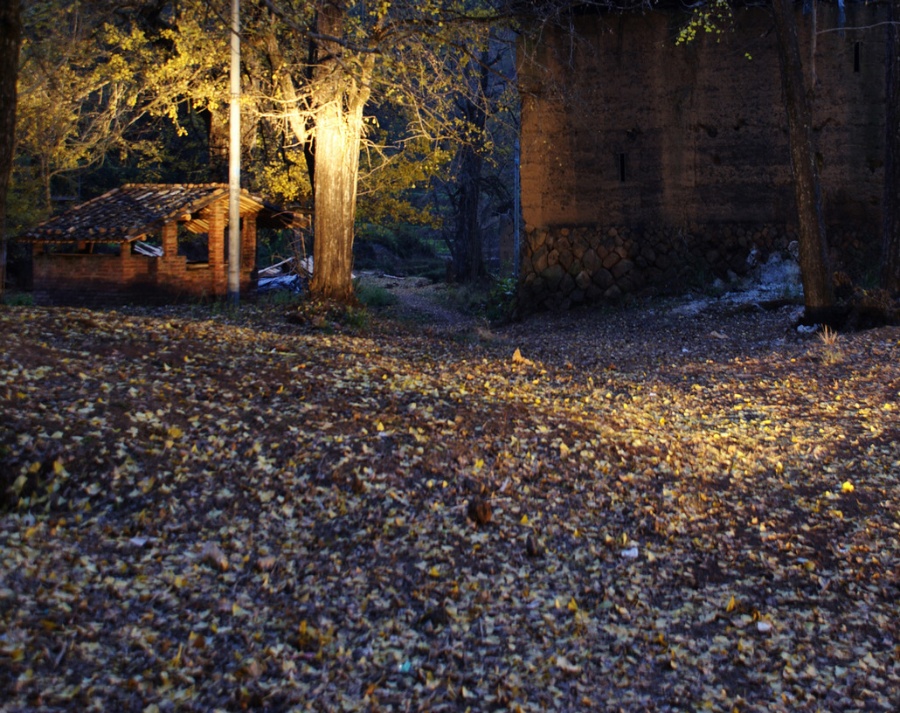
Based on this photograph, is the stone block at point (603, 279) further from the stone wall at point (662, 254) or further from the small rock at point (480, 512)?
the small rock at point (480, 512)

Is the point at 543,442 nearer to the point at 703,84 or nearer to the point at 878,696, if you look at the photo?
the point at 878,696

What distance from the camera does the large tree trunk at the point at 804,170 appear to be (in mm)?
12133

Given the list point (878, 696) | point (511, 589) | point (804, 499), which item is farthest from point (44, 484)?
point (804, 499)

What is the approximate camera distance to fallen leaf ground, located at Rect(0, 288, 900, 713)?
380 cm

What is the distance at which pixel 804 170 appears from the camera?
12.2 m

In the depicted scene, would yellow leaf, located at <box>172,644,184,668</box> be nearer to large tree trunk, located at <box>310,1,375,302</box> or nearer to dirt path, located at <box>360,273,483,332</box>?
large tree trunk, located at <box>310,1,375,302</box>

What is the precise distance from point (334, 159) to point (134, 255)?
828 cm

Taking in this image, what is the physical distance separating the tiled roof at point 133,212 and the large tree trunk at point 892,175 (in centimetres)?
1263

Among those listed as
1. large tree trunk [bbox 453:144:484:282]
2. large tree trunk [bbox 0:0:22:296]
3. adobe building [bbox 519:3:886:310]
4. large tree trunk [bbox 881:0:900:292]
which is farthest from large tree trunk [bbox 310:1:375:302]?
large tree trunk [bbox 453:144:484:282]

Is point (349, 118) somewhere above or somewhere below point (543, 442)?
above

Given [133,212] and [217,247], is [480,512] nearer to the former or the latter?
[217,247]

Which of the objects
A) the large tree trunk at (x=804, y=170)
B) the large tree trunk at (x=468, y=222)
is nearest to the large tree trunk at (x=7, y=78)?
the large tree trunk at (x=804, y=170)

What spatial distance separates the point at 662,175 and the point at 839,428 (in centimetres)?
975

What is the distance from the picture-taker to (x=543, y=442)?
22.6 feet
